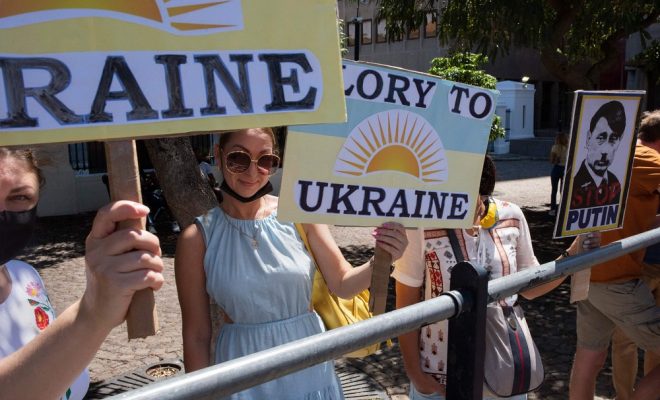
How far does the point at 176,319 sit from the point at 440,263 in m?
4.23

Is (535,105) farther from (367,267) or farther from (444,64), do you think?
(367,267)

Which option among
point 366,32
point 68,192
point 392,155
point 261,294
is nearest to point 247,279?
point 261,294

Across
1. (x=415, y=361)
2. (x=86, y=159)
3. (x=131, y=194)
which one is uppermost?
(x=131, y=194)

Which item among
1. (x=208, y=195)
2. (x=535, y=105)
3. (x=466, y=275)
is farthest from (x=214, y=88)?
(x=535, y=105)

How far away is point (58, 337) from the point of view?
43.3 inches

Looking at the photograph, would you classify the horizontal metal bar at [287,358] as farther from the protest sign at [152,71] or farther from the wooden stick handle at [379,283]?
the wooden stick handle at [379,283]

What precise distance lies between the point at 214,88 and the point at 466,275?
786 millimetres

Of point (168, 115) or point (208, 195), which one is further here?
point (208, 195)

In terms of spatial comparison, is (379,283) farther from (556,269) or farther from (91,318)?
(91,318)

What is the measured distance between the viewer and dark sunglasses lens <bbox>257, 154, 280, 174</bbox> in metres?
2.11

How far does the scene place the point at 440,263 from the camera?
241 centimetres

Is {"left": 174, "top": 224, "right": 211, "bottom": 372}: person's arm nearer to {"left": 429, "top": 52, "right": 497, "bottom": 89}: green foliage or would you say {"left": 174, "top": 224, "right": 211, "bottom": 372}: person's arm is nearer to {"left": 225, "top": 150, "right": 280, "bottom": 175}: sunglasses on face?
{"left": 225, "top": 150, "right": 280, "bottom": 175}: sunglasses on face

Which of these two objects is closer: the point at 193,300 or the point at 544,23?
the point at 193,300

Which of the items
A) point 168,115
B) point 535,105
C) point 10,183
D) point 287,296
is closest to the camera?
point 168,115
